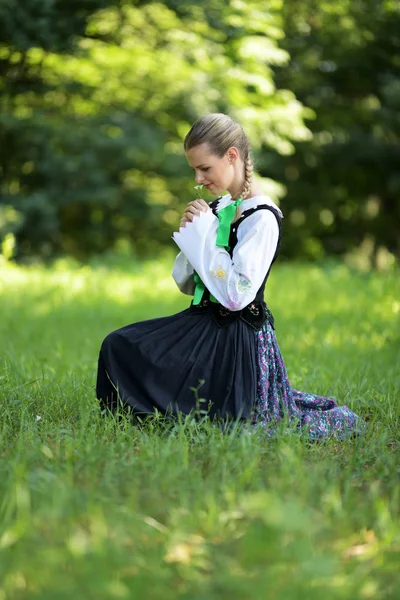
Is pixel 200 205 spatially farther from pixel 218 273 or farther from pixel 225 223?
pixel 218 273

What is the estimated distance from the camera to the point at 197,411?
318cm

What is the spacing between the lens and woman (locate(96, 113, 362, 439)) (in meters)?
3.20

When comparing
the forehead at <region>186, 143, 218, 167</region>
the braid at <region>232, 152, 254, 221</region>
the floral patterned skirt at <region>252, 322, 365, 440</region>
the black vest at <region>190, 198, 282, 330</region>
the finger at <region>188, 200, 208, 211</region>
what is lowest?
the floral patterned skirt at <region>252, 322, 365, 440</region>

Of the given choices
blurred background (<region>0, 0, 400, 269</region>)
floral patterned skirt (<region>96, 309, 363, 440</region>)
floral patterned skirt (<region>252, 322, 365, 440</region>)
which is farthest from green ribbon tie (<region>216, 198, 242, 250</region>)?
blurred background (<region>0, 0, 400, 269</region>)

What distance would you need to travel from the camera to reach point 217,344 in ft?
10.9

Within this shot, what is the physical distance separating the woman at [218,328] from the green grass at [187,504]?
17 cm

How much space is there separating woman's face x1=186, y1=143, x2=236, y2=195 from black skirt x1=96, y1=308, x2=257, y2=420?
0.60 metres

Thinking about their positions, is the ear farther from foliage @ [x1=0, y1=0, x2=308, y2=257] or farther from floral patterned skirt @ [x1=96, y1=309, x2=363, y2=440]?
foliage @ [x1=0, y1=0, x2=308, y2=257]

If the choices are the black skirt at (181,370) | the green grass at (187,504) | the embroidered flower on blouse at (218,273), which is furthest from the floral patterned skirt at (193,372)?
the embroidered flower on blouse at (218,273)

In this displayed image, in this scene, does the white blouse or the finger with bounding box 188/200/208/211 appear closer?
the white blouse

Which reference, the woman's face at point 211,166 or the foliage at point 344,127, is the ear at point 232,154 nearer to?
the woman's face at point 211,166

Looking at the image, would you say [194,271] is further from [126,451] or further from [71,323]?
[71,323]

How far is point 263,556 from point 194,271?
66.2 inches

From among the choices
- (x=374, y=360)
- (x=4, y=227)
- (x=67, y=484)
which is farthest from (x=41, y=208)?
(x=67, y=484)
